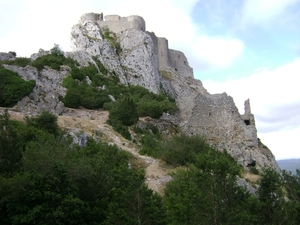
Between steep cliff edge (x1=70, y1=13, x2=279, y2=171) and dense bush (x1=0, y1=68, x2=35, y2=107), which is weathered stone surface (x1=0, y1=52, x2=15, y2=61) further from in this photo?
dense bush (x1=0, y1=68, x2=35, y2=107)

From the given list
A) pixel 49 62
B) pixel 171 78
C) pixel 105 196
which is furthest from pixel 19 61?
pixel 105 196

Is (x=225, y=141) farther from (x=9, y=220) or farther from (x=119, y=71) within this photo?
(x=9, y=220)

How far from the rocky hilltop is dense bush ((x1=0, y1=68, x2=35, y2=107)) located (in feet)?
1.76

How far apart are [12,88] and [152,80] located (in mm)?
17907

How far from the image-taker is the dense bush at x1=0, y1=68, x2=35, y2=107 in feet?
90.3

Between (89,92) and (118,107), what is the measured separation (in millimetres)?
6266

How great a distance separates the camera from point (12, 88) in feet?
92.0

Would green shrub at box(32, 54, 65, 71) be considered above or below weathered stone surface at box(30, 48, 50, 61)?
below

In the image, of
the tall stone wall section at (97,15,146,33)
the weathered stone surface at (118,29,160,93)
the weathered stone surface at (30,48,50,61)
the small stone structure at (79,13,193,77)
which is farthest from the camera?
the small stone structure at (79,13,193,77)

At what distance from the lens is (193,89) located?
50188 millimetres

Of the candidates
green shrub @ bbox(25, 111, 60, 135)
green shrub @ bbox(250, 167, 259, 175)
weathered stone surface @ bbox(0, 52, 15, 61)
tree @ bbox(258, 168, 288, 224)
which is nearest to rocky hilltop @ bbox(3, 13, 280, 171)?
green shrub @ bbox(250, 167, 259, 175)

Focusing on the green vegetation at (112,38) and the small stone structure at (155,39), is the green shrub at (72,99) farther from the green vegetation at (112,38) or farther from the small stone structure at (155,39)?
the small stone structure at (155,39)

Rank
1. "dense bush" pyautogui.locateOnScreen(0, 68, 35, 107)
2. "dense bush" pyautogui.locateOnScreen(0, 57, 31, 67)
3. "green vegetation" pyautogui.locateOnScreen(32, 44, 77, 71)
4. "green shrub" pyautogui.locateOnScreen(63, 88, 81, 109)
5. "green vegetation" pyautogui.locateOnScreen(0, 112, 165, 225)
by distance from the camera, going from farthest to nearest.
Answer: "dense bush" pyautogui.locateOnScreen(0, 57, 31, 67) → "green vegetation" pyautogui.locateOnScreen(32, 44, 77, 71) → "green shrub" pyautogui.locateOnScreen(63, 88, 81, 109) → "dense bush" pyautogui.locateOnScreen(0, 68, 35, 107) → "green vegetation" pyautogui.locateOnScreen(0, 112, 165, 225)

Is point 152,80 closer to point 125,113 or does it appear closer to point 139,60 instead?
point 139,60
